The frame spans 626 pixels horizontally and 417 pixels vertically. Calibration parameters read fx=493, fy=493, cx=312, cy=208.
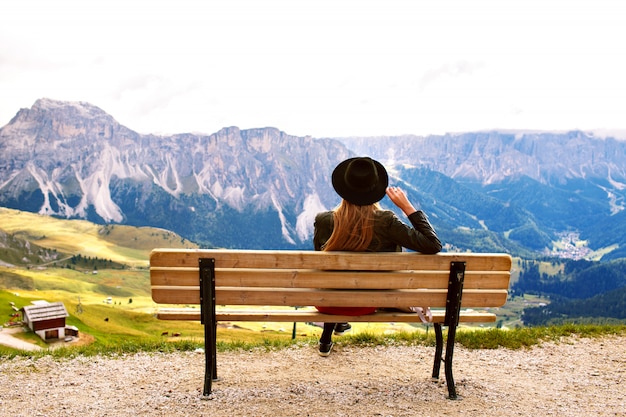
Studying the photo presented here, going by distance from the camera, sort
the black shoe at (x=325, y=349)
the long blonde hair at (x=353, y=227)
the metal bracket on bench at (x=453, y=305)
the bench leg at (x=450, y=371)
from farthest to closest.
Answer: the black shoe at (x=325, y=349), the bench leg at (x=450, y=371), the long blonde hair at (x=353, y=227), the metal bracket on bench at (x=453, y=305)

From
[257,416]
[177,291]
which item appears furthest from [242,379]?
[177,291]

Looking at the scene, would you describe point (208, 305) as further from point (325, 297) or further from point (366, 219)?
point (366, 219)

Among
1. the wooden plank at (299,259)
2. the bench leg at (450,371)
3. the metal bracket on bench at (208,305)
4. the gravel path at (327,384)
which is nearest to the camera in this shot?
the wooden plank at (299,259)

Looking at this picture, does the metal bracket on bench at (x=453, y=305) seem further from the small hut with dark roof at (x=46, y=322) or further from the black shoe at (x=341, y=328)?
the small hut with dark roof at (x=46, y=322)

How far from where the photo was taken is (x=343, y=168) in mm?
7680

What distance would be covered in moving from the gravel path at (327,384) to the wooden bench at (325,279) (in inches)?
53.2

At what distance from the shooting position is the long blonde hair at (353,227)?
7594mm

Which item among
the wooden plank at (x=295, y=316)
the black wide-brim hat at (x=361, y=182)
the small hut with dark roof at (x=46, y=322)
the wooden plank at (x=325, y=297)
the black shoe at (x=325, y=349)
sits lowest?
the small hut with dark roof at (x=46, y=322)

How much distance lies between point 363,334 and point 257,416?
186 inches

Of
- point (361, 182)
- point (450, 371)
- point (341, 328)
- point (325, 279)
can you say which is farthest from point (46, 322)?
point (361, 182)

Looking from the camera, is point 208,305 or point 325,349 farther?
point 325,349

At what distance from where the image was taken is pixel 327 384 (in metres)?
8.59

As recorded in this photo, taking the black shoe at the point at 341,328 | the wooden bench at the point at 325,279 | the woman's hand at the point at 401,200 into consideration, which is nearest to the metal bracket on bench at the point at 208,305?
the wooden bench at the point at 325,279

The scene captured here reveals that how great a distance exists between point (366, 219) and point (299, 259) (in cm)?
128
